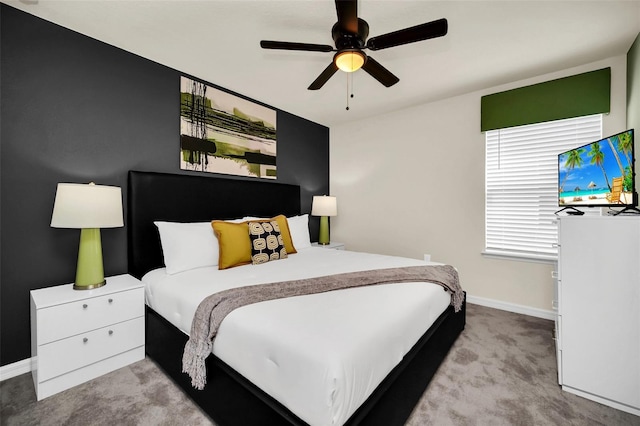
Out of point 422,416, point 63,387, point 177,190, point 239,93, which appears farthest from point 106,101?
point 422,416

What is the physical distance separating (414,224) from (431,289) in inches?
77.0

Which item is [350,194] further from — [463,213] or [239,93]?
[239,93]

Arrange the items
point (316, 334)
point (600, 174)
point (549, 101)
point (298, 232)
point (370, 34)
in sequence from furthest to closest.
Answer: point (298, 232)
point (549, 101)
point (370, 34)
point (600, 174)
point (316, 334)

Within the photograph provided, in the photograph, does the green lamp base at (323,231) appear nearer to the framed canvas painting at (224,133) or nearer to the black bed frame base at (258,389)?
the framed canvas painting at (224,133)

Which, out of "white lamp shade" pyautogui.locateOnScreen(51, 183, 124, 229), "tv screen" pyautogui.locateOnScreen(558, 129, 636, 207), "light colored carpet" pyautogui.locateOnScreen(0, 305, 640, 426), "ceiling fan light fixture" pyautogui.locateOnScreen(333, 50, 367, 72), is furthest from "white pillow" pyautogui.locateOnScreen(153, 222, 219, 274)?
"tv screen" pyautogui.locateOnScreen(558, 129, 636, 207)

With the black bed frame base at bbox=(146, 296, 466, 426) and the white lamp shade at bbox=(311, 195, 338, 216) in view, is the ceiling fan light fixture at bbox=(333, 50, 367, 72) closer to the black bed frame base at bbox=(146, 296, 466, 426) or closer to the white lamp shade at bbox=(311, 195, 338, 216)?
the black bed frame base at bbox=(146, 296, 466, 426)

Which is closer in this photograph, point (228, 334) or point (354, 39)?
point (228, 334)

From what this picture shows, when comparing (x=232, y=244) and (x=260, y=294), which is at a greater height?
(x=232, y=244)

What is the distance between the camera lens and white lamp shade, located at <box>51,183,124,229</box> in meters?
1.78

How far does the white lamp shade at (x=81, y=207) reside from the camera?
1776 mm

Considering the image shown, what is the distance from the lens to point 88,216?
182cm

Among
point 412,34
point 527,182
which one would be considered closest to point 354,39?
point 412,34

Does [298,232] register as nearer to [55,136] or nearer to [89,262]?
[89,262]

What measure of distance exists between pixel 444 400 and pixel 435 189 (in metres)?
2.49
